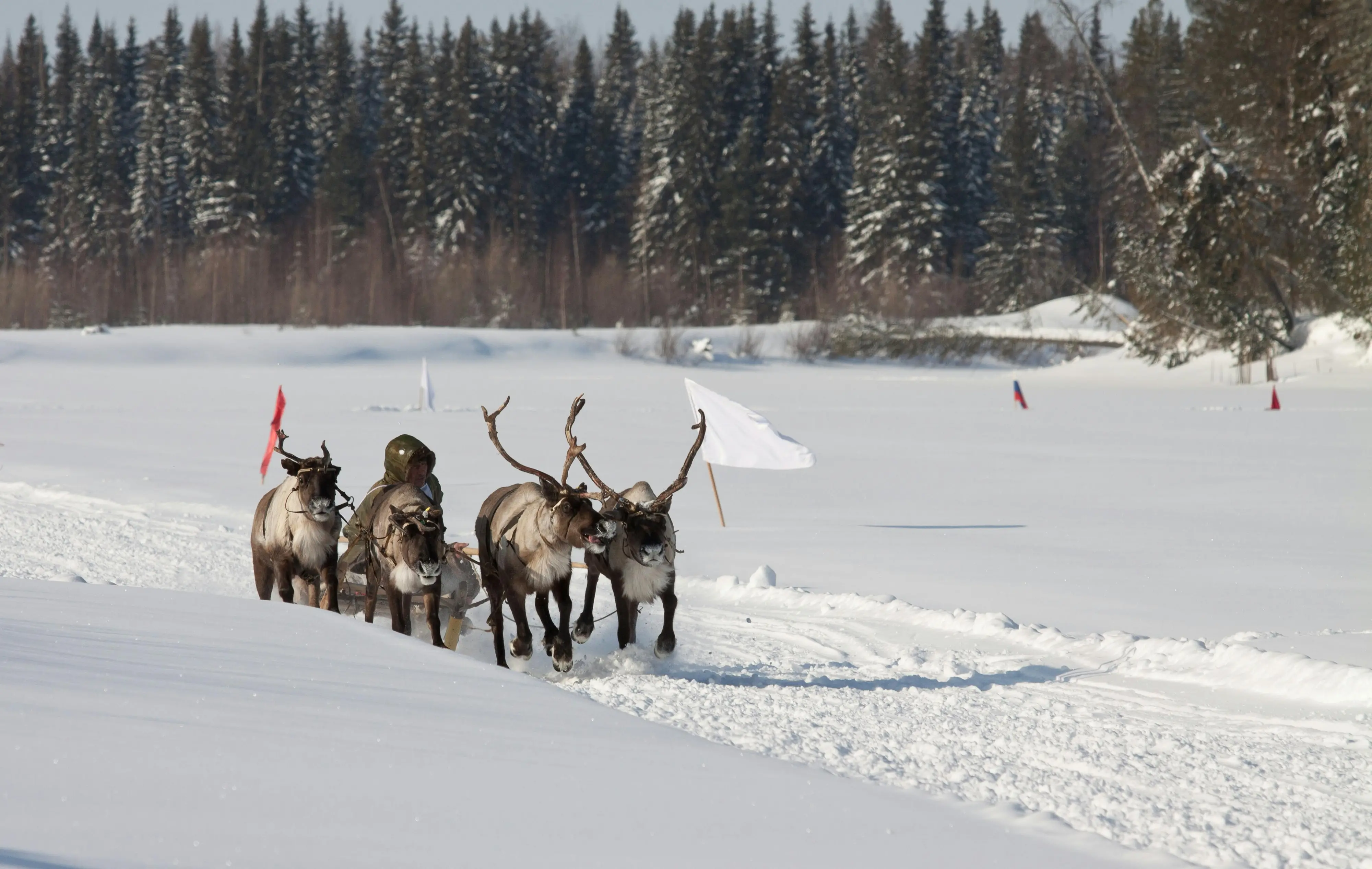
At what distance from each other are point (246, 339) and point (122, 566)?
118 feet

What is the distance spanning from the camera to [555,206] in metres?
74.8

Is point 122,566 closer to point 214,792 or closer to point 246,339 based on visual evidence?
point 214,792

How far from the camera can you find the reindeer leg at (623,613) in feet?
22.7

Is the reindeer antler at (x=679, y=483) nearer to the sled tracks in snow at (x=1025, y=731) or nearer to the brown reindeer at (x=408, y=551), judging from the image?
the sled tracks in snow at (x=1025, y=731)

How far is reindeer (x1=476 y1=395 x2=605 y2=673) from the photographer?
6355 millimetres

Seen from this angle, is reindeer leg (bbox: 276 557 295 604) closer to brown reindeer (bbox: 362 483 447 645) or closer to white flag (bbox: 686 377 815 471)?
brown reindeer (bbox: 362 483 447 645)

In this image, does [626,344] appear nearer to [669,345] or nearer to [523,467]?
[669,345]

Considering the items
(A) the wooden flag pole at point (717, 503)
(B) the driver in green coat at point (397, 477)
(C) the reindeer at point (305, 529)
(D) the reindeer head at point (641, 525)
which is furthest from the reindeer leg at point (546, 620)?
(A) the wooden flag pole at point (717, 503)

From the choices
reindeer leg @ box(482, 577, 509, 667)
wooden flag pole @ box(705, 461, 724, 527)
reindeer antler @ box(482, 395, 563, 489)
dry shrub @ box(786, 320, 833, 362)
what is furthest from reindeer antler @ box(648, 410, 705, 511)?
dry shrub @ box(786, 320, 833, 362)

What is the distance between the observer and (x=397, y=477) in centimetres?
814

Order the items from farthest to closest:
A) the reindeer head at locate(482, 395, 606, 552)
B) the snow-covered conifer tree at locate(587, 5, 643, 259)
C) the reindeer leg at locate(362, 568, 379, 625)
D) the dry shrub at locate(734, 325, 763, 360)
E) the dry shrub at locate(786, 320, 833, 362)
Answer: the snow-covered conifer tree at locate(587, 5, 643, 259), the dry shrub at locate(786, 320, 833, 362), the dry shrub at locate(734, 325, 763, 360), the reindeer leg at locate(362, 568, 379, 625), the reindeer head at locate(482, 395, 606, 552)

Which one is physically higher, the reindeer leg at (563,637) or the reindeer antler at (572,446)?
the reindeer antler at (572,446)

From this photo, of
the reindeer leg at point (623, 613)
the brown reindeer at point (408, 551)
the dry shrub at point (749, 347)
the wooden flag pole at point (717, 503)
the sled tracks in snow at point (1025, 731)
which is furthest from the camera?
the dry shrub at point (749, 347)

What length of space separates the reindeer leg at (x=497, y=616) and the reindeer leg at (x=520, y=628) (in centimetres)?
9
